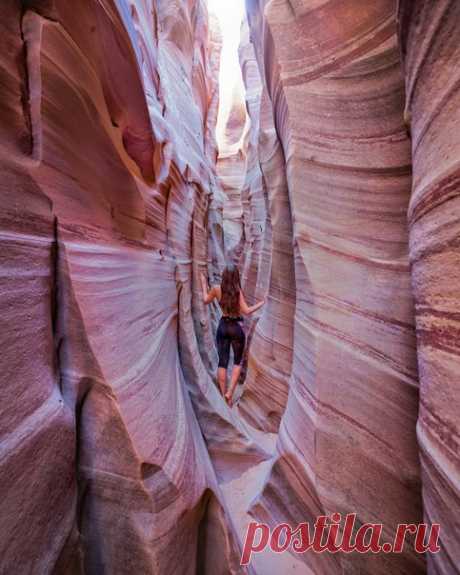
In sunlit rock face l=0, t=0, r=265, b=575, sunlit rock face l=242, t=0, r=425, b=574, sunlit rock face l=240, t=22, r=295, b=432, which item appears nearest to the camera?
sunlit rock face l=0, t=0, r=265, b=575

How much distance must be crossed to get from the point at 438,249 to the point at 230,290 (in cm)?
227

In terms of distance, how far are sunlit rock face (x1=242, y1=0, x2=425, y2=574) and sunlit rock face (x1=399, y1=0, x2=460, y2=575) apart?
0.32 metres

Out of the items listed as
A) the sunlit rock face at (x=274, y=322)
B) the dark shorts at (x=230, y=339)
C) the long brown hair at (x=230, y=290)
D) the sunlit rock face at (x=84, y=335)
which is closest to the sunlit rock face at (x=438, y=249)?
the sunlit rock face at (x=84, y=335)

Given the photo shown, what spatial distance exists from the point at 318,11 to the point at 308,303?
2257 millimetres

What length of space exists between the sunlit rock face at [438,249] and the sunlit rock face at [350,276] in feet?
1.05

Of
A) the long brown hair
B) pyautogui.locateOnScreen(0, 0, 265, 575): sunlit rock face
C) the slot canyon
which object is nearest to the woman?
the long brown hair

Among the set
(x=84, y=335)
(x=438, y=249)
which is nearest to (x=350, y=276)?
(x=438, y=249)

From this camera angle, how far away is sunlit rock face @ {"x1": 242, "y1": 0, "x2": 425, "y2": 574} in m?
1.48

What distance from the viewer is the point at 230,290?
316cm

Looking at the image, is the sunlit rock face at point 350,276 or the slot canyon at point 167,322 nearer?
the slot canyon at point 167,322

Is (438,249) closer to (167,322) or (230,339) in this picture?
(167,322)

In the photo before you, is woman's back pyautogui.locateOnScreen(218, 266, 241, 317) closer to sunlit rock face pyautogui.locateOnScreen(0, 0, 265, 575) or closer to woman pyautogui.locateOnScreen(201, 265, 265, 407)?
woman pyautogui.locateOnScreen(201, 265, 265, 407)

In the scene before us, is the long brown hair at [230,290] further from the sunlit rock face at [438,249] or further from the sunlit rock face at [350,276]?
the sunlit rock face at [438,249]

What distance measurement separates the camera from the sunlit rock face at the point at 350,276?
1.48 meters
